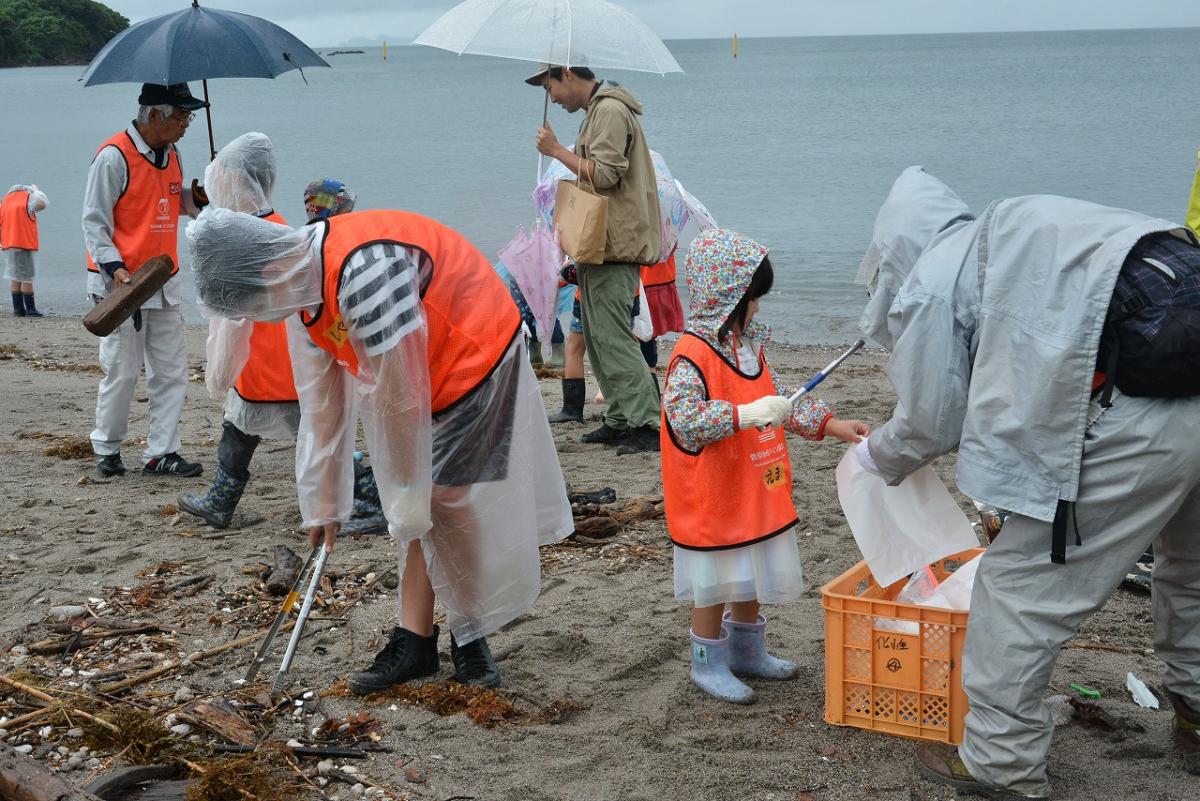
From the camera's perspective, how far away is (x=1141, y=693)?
3990 millimetres

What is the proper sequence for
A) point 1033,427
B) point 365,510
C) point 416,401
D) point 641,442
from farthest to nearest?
point 641,442, point 365,510, point 416,401, point 1033,427

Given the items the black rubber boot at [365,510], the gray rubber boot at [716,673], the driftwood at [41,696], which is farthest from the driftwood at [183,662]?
the gray rubber boot at [716,673]

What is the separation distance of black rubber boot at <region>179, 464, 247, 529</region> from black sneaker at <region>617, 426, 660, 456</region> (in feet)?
7.46

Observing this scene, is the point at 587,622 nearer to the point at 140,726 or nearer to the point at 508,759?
the point at 508,759

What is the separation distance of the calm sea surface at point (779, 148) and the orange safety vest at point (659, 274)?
19.1ft

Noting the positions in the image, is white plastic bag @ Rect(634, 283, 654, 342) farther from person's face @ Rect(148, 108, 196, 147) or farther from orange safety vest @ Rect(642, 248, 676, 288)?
person's face @ Rect(148, 108, 196, 147)

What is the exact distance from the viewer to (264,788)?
3.38m

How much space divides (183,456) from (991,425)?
18.3 feet

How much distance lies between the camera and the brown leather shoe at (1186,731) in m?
3.54

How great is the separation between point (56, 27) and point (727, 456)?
101 meters

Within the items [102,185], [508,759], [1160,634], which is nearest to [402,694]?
[508,759]

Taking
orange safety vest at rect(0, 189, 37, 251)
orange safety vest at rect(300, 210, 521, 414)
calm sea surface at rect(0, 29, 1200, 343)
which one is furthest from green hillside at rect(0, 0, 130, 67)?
orange safety vest at rect(300, 210, 521, 414)

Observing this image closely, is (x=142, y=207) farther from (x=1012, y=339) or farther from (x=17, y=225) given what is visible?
(x=17, y=225)

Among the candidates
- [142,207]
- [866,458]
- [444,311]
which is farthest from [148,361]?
[866,458]
